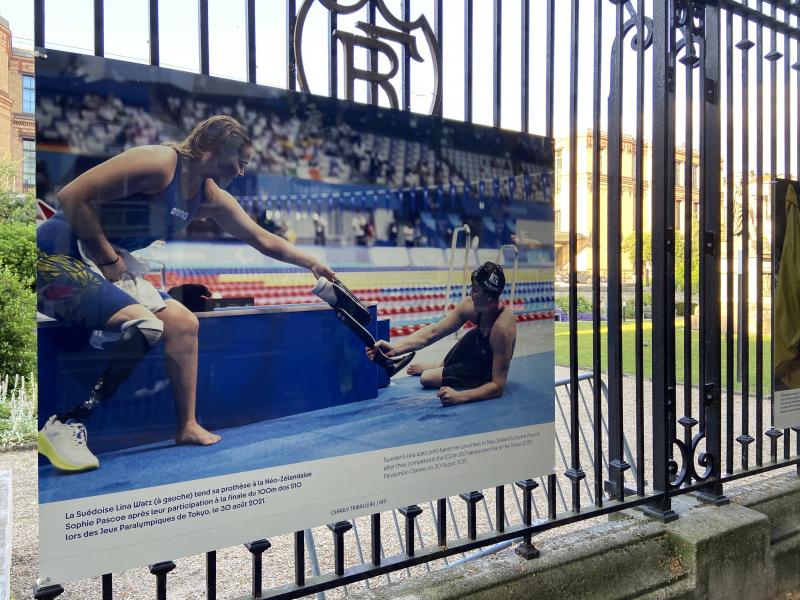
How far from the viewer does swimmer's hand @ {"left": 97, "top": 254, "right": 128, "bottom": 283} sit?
5.48 feet

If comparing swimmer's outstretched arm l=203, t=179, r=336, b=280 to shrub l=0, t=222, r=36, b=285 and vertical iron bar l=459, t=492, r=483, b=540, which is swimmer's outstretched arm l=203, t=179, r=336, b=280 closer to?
vertical iron bar l=459, t=492, r=483, b=540

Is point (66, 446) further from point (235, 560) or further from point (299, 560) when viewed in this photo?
point (235, 560)

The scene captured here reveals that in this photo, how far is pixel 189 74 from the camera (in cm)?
178

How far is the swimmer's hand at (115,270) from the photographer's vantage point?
65.7 inches

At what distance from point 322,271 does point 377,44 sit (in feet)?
3.01

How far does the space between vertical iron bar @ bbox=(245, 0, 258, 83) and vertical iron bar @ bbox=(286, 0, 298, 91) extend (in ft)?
0.36

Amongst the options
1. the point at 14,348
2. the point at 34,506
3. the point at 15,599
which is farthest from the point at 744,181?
the point at 14,348

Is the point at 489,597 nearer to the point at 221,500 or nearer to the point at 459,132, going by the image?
the point at 221,500

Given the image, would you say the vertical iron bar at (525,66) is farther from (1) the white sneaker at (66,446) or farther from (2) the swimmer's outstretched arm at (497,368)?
(1) the white sneaker at (66,446)

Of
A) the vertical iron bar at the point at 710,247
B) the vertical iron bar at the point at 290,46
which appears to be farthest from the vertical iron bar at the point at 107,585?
the vertical iron bar at the point at 710,247

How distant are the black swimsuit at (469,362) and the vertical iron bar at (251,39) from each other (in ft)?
3.86

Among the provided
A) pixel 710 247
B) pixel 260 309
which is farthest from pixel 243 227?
pixel 710 247

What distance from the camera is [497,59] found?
104 inches

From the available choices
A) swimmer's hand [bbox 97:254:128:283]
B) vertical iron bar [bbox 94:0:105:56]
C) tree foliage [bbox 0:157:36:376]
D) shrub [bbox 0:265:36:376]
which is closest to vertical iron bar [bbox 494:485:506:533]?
swimmer's hand [bbox 97:254:128:283]
